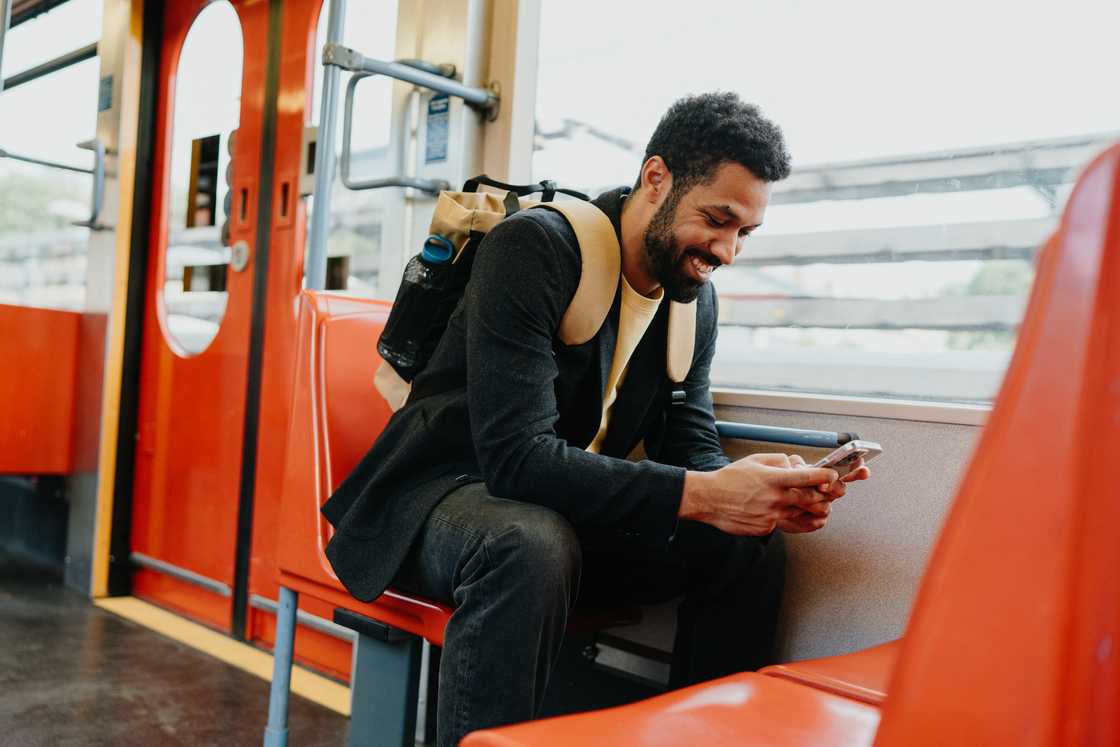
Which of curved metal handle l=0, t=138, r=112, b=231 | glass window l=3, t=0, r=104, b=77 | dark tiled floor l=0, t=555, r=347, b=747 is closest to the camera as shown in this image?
dark tiled floor l=0, t=555, r=347, b=747

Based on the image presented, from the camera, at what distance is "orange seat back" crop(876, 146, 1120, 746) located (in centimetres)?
46

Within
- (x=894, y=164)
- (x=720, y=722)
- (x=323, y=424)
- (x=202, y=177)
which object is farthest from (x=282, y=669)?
(x=202, y=177)

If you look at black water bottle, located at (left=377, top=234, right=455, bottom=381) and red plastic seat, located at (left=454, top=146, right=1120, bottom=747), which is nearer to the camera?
red plastic seat, located at (left=454, top=146, right=1120, bottom=747)

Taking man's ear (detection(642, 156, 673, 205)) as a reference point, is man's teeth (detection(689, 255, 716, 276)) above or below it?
below

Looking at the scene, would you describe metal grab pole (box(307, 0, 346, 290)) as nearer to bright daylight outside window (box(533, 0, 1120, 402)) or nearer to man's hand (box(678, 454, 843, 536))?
bright daylight outside window (box(533, 0, 1120, 402))

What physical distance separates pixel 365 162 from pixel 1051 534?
2.58 meters

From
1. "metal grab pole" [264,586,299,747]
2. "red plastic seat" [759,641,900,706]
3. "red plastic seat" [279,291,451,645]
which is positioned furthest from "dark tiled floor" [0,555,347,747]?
"red plastic seat" [759,641,900,706]

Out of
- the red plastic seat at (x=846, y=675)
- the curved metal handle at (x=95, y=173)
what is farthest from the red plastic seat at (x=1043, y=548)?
the curved metal handle at (x=95, y=173)

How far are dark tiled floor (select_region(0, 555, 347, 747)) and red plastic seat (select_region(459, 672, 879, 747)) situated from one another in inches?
61.6

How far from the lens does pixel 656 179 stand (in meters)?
1.60

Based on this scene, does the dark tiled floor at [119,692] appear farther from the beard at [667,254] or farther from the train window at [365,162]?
the beard at [667,254]

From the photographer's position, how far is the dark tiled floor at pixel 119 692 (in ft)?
7.26

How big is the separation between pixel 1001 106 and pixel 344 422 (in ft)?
4.17

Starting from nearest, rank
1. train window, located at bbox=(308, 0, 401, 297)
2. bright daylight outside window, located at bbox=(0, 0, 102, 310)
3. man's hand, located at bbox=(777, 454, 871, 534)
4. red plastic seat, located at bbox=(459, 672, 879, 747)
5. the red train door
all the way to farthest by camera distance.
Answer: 1. red plastic seat, located at bbox=(459, 672, 879, 747)
2. man's hand, located at bbox=(777, 454, 871, 534)
3. train window, located at bbox=(308, 0, 401, 297)
4. the red train door
5. bright daylight outside window, located at bbox=(0, 0, 102, 310)
